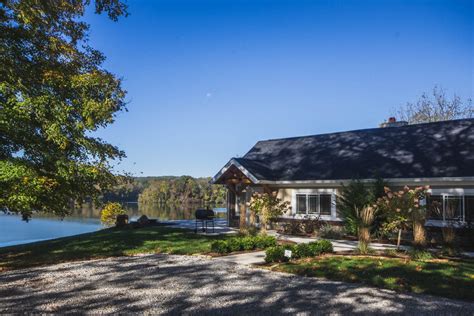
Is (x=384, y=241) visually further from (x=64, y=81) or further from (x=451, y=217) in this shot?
(x=64, y=81)

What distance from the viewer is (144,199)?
98812mm

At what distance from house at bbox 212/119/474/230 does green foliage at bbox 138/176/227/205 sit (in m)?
61.6

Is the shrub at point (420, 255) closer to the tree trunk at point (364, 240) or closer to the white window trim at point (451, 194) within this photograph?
the tree trunk at point (364, 240)

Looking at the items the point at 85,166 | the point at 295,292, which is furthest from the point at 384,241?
the point at 85,166

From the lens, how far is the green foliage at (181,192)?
86875mm

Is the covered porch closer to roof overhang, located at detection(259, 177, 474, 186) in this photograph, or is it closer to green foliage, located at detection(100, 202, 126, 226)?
roof overhang, located at detection(259, 177, 474, 186)

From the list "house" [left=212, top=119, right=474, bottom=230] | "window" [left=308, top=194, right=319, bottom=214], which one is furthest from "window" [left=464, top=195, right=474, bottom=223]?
"window" [left=308, top=194, right=319, bottom=214]

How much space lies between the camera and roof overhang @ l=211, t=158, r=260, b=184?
67.2 ft

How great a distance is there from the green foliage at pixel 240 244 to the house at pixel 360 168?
3.79 m

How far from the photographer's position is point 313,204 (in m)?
20.0

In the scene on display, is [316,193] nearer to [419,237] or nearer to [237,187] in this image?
[237,187]

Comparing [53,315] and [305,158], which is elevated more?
[305,158]

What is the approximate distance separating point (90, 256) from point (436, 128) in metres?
17.2

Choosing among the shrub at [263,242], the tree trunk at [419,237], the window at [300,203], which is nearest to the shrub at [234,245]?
the shrub at [263,242]
